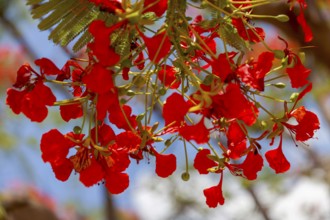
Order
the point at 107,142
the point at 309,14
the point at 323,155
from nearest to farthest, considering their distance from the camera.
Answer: the point at 107,142 → the point at 309,14 → the point at 323,155

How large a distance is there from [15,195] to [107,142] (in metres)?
3.13

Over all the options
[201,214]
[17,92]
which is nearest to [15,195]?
[201,214]

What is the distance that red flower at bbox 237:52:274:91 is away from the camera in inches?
41.3

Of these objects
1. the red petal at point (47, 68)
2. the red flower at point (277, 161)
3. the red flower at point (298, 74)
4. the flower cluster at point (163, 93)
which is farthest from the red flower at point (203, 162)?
the red petal at point (47, 68)

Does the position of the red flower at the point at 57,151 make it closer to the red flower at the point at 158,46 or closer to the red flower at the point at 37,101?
the red flower at the point at 37,101

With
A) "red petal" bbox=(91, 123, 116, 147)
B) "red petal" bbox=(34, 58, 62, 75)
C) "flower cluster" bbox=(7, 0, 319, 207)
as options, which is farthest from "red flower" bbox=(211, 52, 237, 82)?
"red petal" bbox=(34, 58, 62, 75)

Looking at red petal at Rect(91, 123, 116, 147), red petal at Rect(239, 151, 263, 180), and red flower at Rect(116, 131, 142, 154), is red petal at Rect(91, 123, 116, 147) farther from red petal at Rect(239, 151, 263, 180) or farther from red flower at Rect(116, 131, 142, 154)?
red petal at Rect(239, 151, 263, 180)

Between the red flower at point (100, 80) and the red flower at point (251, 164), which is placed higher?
the red flower at point (100, 80)

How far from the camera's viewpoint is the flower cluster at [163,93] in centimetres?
100

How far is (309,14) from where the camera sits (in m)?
3.37

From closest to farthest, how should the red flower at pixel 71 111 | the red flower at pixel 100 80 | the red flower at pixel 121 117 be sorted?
1. the red flower at pixel 100 80
2. the red flower at pixel 121 117
3. the red flower at pixel 71 111

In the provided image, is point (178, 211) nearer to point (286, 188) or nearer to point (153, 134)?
point (286, 188)

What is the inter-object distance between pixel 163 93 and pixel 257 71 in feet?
0.59

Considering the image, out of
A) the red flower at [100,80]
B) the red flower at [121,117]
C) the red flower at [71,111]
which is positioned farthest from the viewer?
the red flower at [71,111]
